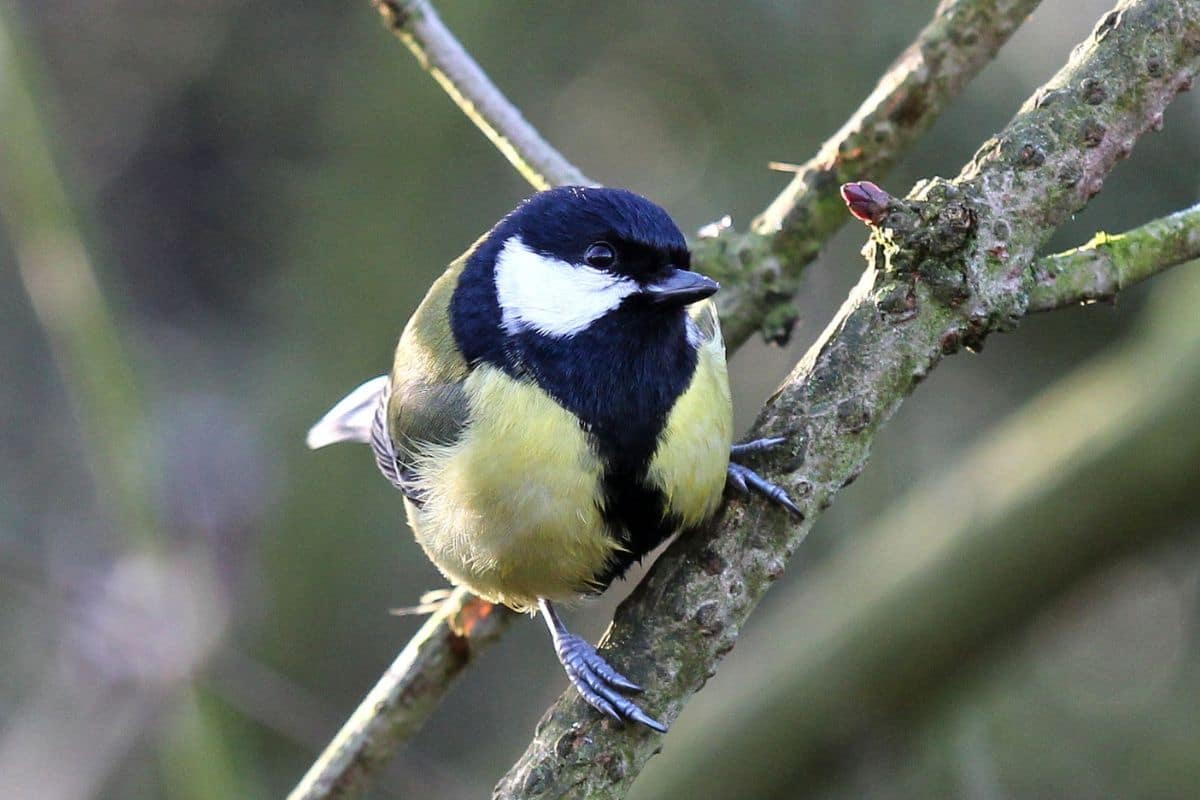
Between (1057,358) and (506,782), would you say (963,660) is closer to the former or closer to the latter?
(1057,358)

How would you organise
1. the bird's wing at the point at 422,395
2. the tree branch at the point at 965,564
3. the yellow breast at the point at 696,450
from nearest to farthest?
1. the yellow breast at the point at 696,450
2. the bird's wing at the point at 422,395
3. the tree branch at the point at 965,564

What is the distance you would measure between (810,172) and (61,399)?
3.26 meters

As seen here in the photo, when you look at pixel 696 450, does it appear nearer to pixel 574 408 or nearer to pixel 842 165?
pixel 574 408

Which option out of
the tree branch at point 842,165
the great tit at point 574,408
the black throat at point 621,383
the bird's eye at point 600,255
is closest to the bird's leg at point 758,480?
the great tit at point 574,408

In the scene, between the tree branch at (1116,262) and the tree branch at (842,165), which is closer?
the tree branch at (1116,262)

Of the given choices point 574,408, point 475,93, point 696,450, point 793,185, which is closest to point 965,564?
point 793,185

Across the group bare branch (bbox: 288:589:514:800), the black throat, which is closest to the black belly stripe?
the black throat

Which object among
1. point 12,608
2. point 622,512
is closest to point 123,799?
point 12,608

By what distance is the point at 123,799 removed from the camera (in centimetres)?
418

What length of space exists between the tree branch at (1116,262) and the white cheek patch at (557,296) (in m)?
0.60

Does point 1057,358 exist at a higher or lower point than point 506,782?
lower

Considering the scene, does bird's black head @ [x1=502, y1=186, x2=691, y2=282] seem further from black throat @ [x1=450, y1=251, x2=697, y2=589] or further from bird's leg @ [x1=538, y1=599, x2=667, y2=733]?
bird's leg @ [x1=538, y1=599, x2=667, y2=733]

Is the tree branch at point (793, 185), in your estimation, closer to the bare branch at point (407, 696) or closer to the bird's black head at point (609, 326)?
the bare branch at point (407, 696)

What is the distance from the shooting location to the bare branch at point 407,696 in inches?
93.4
